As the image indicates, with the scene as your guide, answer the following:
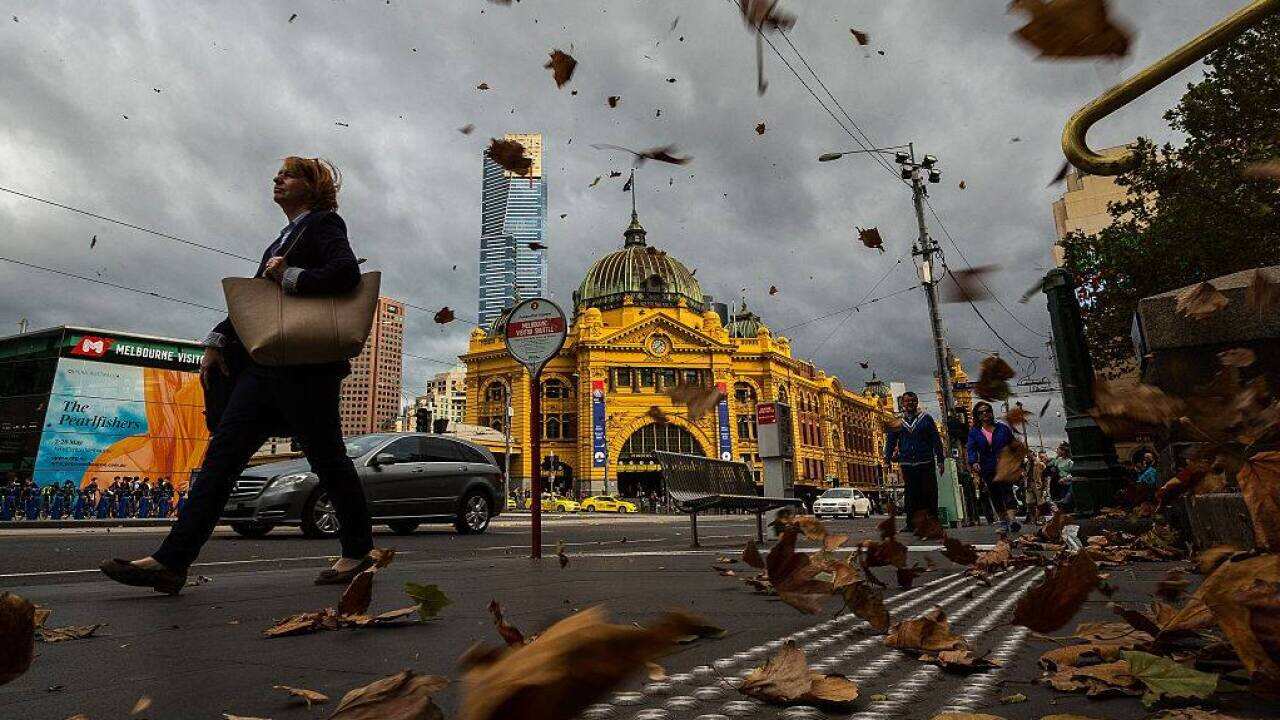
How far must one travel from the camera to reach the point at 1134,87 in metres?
1.29

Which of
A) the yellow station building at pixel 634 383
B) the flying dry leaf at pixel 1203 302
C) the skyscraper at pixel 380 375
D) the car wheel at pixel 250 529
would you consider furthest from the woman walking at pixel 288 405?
the yellow station building at pixel 634 383

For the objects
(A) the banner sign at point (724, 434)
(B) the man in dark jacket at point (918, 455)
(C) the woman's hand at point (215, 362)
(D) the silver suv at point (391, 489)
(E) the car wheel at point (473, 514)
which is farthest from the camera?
(A) the banner sign at point (724, 434)

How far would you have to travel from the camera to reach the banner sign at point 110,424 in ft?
128

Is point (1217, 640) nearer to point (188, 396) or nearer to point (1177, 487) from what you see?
point (1177, 487)

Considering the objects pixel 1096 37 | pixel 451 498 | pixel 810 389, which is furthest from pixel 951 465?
pixel 810 389

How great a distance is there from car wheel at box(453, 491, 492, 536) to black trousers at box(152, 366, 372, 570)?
768 cm

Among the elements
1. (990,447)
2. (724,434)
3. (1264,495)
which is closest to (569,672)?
(1264,495)

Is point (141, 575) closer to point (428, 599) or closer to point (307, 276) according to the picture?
point (307, 276)

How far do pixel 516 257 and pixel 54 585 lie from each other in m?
41.5

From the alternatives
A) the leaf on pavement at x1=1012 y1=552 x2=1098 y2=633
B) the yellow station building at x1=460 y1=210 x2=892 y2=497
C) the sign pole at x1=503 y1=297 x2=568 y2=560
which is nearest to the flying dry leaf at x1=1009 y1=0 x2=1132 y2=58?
the leaf on pavement at x1=1012 y1=552 x2=1098 y2=633

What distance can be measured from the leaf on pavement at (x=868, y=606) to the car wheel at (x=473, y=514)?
9444 mm

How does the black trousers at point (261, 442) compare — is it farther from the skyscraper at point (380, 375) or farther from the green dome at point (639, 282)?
Result: the green dome at point (639, 282)

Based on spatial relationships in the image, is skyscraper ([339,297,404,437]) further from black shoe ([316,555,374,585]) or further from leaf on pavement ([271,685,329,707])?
leaf on pavement ([271,685,329,707])

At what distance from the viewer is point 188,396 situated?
4256 centimetres
